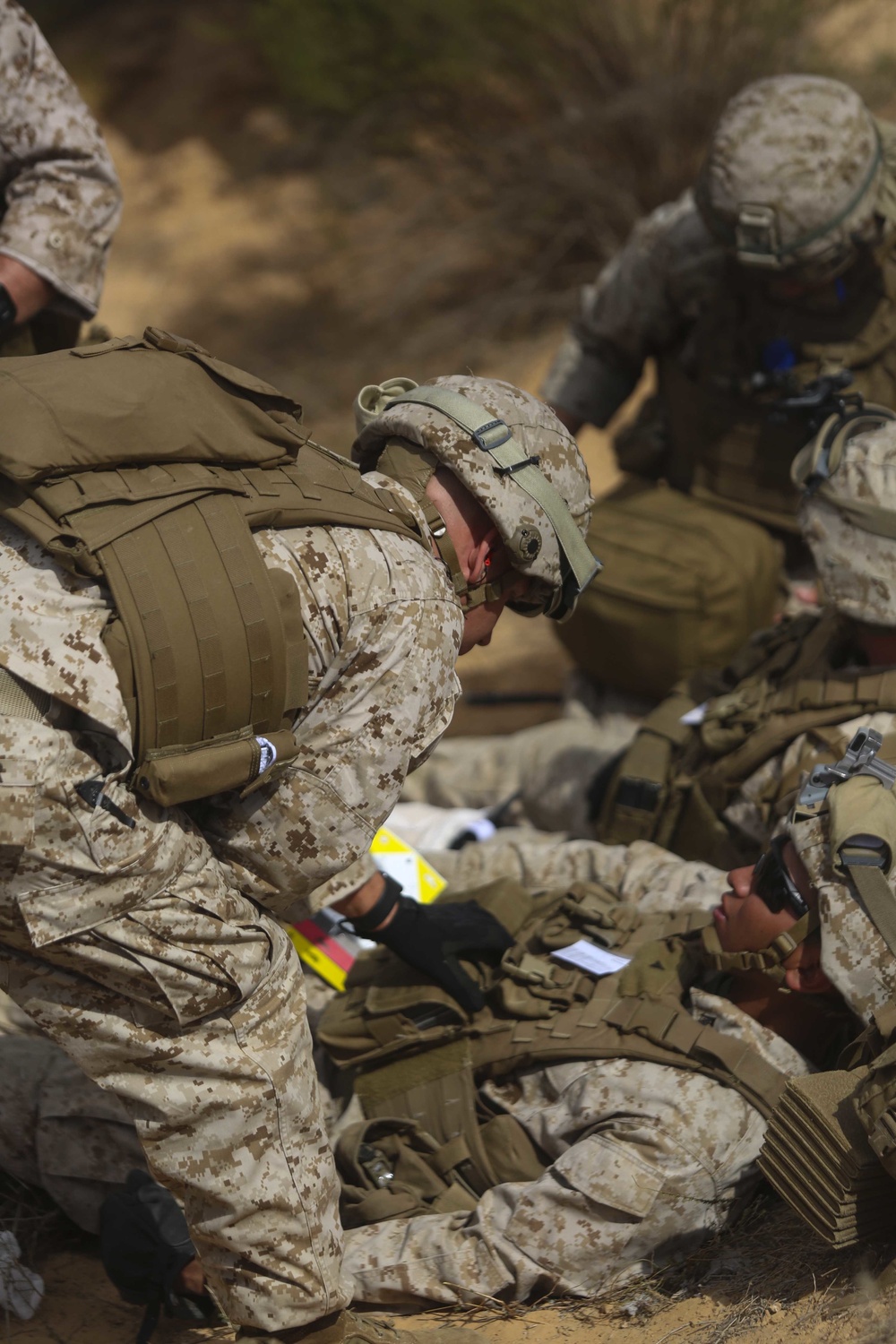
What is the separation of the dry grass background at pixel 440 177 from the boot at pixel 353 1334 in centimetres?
398

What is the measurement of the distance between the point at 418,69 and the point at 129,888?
7.79 metres

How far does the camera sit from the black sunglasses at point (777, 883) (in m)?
2.82

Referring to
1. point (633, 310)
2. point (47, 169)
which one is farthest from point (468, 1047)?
point (633, 310)

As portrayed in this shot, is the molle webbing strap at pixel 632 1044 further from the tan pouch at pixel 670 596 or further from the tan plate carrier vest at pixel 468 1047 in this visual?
the tan pouch at pixel 670 596

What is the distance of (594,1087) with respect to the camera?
2.89m

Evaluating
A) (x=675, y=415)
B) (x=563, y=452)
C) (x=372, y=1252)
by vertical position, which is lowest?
(x=372, y=1252)

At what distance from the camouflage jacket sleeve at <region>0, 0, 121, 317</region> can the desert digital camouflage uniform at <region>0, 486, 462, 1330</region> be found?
205cm

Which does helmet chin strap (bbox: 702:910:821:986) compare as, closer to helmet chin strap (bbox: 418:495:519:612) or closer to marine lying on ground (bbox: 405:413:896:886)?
marine lying on ground (bbox: 405:413:896:886)

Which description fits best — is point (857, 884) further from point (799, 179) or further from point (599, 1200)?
point (799, 179)

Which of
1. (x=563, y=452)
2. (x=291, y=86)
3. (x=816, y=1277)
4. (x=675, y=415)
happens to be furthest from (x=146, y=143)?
(x=816, y=1277)

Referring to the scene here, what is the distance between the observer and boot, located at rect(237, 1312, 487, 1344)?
2547 millimetres

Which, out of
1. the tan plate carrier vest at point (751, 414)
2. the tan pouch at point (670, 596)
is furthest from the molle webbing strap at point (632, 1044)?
the tan plate carrier vest at point (751, 414)

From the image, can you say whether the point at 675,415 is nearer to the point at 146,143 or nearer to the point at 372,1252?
the point at 372,1252

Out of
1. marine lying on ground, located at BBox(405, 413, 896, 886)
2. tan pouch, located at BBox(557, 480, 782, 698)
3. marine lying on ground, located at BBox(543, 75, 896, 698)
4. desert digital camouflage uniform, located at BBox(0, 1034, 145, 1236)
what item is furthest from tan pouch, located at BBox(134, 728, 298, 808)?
marine lying on ground, located at BBox(543, 75, 896, 698)
